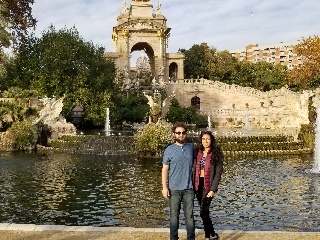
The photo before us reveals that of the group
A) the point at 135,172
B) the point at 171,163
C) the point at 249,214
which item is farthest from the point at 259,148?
the point at 171,163

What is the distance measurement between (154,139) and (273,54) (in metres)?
95.2

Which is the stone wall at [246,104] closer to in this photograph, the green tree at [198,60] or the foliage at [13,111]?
the green tree at [198,60]

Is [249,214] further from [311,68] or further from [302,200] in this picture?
[311,68]

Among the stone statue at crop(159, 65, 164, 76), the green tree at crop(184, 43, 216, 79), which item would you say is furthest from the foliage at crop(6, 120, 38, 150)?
the green tree at crop(184, 43, 216, 79)

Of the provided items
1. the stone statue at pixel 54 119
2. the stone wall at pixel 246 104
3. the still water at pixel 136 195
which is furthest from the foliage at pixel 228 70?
the still water at pixel 136 195

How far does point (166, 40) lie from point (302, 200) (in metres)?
54.2

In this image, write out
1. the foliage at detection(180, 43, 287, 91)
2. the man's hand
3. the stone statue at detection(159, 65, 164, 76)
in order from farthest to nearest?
the foliage at detection(180, 43, 287, 91), the stone statue at detection(159, 65, 164, 76), the man's hand

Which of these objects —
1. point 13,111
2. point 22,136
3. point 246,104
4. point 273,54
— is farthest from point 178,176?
point 273,54

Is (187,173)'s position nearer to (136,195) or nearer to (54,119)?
(136,195)

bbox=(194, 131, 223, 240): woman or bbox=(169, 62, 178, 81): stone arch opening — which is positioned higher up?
bbox=(169, 62, 178, 81): stone arch opening

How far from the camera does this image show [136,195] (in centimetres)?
1425

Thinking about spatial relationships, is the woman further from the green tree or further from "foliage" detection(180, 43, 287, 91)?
the green tree

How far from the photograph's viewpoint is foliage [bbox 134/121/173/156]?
2473 centimetres

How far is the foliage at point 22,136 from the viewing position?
28.1 meters
